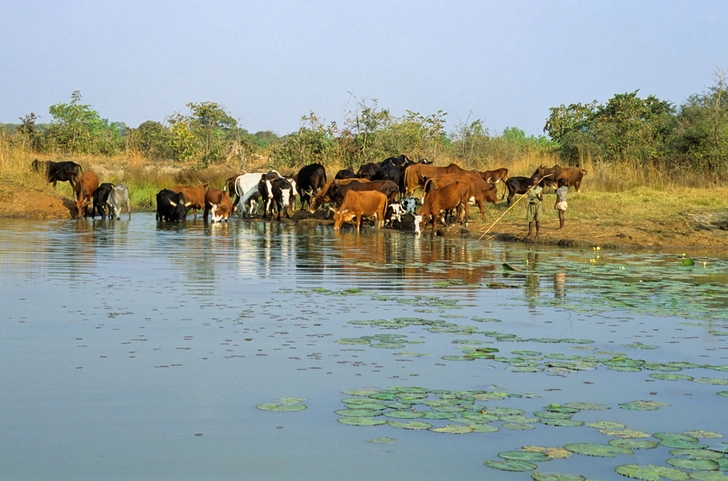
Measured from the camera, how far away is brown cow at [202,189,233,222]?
101 ft

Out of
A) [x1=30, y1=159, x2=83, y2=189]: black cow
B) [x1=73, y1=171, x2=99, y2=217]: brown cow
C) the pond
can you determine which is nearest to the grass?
[x1=30, y1=159, x2=83, y2=189]: black cow

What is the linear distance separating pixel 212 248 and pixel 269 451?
14346mm

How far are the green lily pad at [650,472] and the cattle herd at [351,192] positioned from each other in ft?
63.8

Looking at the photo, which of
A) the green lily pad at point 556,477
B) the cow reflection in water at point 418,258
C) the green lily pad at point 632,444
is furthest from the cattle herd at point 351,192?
the green lily pad at point 556,477

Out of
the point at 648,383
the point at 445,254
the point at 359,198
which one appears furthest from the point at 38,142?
the point at 648,383

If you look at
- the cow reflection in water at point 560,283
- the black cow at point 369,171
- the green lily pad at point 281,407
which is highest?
the black cow at point 369,171

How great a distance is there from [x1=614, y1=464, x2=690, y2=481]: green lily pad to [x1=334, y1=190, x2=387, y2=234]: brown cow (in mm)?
21006

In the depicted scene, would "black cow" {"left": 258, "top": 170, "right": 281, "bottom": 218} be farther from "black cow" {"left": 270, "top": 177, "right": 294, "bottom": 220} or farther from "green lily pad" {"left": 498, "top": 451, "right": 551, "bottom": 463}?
"green lily pad" {"left": 498, "top": 451, "right": 551, "bottom": 463}

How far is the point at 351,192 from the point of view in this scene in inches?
1030

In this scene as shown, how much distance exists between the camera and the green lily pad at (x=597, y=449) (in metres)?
5.39

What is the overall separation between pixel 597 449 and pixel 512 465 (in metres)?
0.60

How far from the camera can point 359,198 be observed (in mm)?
26250

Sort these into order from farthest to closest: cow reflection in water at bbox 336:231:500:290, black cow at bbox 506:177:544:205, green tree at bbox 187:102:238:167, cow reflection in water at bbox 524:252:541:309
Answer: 1. green tree at bbox 187:102:238:167
2. black cow at bbox 506:177:544:205
3. cow reflection in water at bbox 336:231:500:290
4. cow reflection in water at bbox 524:252:541:309

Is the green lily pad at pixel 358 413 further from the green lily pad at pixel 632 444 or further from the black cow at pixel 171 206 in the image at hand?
the black cow at pixel 171 206
